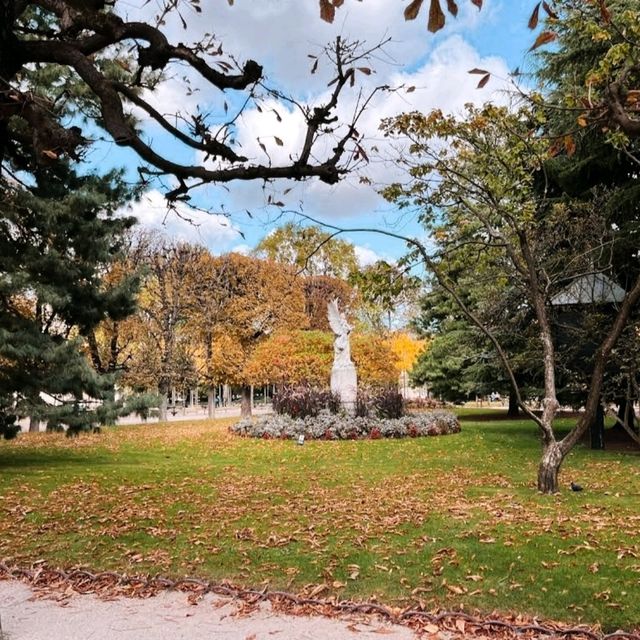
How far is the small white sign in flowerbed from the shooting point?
17188 millimetres

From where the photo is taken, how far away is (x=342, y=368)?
2055cm

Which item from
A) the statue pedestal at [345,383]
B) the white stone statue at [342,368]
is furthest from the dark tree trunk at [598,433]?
the statue pedestal at [345,383]

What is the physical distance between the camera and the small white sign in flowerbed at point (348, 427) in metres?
17.2

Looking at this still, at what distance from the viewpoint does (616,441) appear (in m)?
15.9

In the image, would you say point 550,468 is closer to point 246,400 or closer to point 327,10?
point 327,10

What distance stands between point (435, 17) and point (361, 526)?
5391 millimetres

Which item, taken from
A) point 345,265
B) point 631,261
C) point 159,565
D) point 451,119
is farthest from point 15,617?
point 345,265

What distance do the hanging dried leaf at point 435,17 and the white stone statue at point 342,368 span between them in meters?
17.9

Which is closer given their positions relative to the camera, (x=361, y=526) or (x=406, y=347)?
(x=361, y=526)

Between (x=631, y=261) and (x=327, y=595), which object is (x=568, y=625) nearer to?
(x=327, y=595)

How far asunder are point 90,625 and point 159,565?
1.28 meters

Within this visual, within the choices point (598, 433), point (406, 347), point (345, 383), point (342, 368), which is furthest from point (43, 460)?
point (406, 347)

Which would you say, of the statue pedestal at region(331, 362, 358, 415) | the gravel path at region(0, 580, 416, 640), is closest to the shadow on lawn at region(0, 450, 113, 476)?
the gravel path at region(0, 580, 416, 640)

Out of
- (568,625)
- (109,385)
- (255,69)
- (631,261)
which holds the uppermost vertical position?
(631,261)
